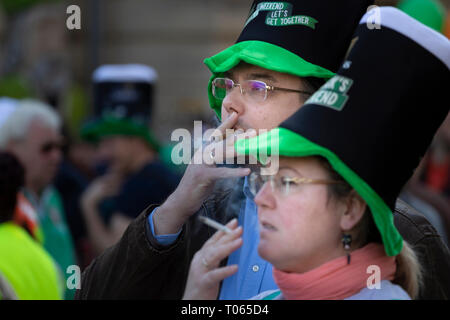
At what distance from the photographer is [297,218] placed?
191 cm

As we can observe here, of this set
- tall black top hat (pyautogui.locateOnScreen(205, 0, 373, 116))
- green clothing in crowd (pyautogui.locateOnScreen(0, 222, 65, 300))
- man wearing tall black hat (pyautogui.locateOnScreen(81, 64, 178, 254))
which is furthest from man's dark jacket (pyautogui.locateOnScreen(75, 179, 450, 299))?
man wearing tall black hat (pyautogui.locateOnScreen(81, 64, 178, 254))

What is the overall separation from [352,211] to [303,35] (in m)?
0.69

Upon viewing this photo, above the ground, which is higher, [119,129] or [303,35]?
[303,35]

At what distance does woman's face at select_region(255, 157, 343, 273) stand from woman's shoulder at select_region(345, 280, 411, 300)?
0.47ft

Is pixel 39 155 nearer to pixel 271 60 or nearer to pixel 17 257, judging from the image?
pixel 17 257

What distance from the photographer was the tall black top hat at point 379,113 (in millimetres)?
1884

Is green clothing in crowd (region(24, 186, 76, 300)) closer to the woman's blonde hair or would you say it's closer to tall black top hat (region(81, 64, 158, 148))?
tall black top hat (region(81, 64, 158, 148))

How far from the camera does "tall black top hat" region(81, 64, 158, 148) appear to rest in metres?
5.64

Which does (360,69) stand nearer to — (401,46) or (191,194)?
(401,46)

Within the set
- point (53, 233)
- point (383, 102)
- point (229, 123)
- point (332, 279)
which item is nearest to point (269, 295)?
point (332, 279)

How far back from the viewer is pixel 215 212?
239 cm

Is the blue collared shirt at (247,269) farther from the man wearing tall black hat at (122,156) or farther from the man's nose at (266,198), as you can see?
the man wearing tall black hat at (122,156)
